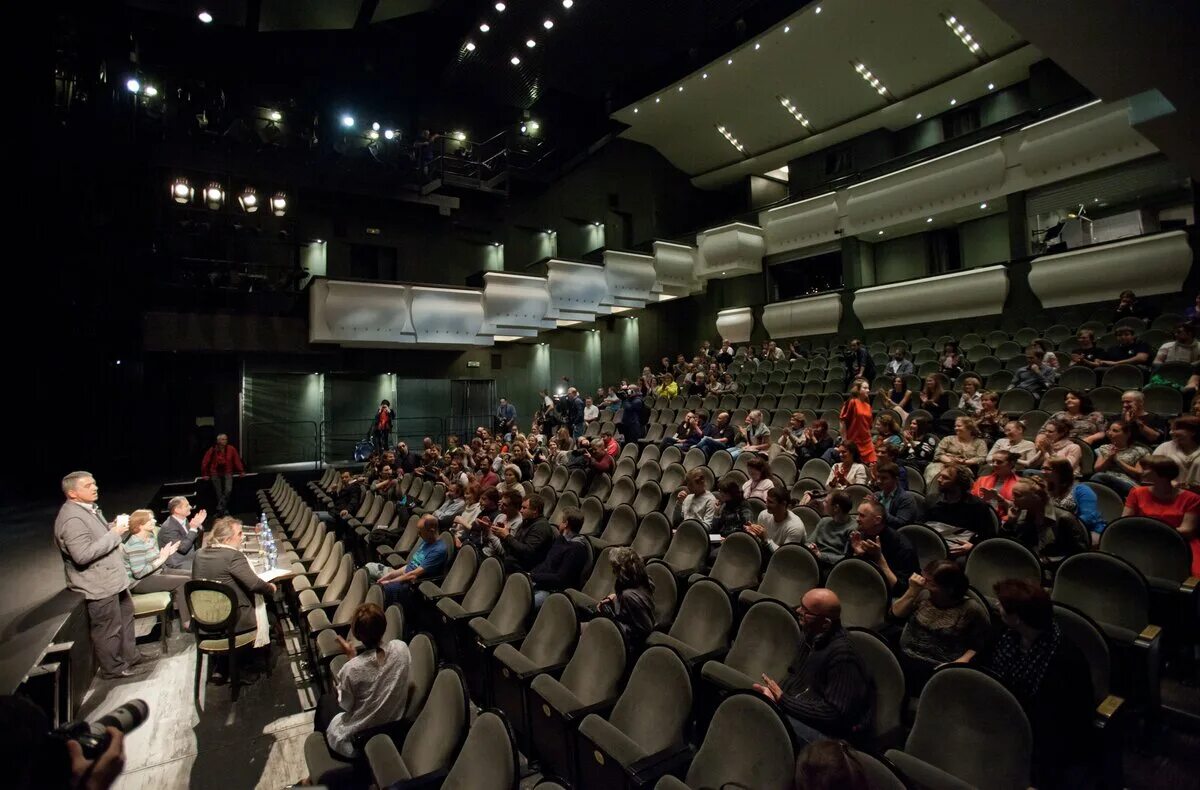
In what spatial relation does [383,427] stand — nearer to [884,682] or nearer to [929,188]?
[884,682]

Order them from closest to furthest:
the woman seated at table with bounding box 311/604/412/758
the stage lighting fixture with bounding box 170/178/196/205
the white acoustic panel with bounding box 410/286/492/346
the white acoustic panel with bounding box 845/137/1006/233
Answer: the woman seated at table with bounding box 311/604/412/758 → the white acoustic panel with bounding box 845/137/1006/233 → the stage lighting fixture with bounding box 170/178/196/205 → the white acoustic panel with bounding box 410/286/492/346

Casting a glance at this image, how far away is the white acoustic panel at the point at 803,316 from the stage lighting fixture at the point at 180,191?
1250 cm

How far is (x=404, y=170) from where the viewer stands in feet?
44.8

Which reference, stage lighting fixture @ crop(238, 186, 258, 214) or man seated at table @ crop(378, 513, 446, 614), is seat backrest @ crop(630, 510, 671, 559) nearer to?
man seated at table @ crop(378, 513, 446, 614)

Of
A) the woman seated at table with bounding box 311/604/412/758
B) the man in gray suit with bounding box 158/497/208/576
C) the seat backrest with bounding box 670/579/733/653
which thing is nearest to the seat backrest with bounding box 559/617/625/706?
the seat backrest with bounding box 670/579/733/653

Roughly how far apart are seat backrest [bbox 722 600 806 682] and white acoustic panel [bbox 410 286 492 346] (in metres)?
10.5

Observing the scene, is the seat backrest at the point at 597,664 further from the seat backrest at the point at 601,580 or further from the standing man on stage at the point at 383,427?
the standing man on stage at the point at 383,427

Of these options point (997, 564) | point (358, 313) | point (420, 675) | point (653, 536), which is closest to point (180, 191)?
point (358, 313)

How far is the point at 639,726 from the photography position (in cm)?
247

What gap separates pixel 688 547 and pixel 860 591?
4.42 ft

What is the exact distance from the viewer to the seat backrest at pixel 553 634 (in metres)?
3.11

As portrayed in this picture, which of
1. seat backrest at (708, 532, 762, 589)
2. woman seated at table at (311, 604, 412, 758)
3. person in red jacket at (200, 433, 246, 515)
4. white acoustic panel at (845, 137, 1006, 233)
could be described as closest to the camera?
woman seated at table at (311, 604, 412, 758)

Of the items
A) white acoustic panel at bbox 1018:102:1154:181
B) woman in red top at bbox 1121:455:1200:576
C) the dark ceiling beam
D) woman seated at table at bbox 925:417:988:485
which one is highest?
the dark ceiling beam

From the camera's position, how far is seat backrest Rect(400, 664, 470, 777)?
92.1 inches
